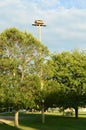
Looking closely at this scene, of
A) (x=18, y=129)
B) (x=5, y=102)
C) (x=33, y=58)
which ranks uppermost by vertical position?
(x=33, y=58)

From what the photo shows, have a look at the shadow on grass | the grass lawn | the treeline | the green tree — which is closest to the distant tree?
the shadow on grass

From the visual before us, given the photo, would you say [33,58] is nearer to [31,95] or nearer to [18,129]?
[31,95]

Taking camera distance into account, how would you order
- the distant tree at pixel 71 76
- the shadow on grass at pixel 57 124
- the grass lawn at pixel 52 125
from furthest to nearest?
the distant tree at pixel 71 76 → the shadow on grass at pixel 57 124 → the grass lawn at pixel 52 125

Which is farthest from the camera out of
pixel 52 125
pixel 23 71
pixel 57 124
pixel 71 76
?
pixel 71 76

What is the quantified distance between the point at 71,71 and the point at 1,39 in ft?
58.5

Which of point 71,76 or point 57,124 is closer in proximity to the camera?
point 57,124

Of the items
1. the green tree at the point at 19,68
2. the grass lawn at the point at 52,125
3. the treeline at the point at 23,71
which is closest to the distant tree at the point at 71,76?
the grass lawn at the point at 52,125

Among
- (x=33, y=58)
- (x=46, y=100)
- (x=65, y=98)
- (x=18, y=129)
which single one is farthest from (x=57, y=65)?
(x=18, y=129)

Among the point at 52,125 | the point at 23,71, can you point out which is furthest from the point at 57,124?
the point at 23,71

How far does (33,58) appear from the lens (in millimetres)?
41625

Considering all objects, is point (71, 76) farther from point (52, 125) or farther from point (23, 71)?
point (23, 71)

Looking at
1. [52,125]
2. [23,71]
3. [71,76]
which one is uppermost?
[71,76]

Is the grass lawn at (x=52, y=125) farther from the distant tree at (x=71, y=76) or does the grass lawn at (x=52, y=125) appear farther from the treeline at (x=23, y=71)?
the distant tree at (x=71, y=76)

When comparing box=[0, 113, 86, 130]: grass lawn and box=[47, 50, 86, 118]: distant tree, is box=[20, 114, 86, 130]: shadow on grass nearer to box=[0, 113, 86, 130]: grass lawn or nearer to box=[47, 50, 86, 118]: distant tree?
box=[0, 113, 86, 130]: grass lawn
